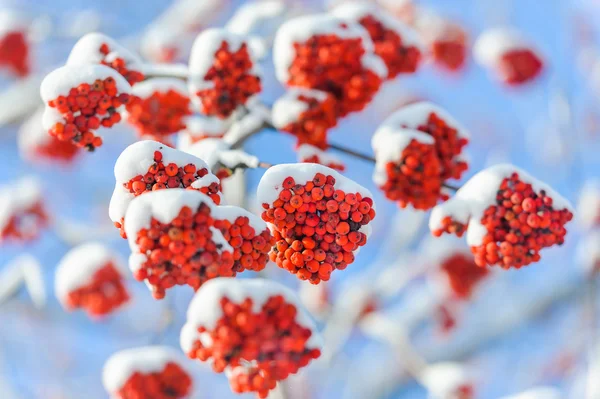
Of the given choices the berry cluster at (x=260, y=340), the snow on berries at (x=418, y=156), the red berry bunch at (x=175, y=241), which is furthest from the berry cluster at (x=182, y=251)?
the snow on berries at (x=418, y=156)

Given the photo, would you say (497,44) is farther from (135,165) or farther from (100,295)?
(135,165)

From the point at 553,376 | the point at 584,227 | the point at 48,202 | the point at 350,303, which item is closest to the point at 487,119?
the point at 584,227

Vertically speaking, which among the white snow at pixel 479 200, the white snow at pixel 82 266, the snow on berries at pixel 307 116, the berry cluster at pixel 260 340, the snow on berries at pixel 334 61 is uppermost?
the white snow at pixel 82 266

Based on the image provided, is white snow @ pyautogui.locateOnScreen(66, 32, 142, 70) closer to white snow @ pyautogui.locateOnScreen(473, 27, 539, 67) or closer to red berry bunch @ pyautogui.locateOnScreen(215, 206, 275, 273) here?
red berry bunch @ pyautogui.locateOnScreen(215, 206, 275, 273)

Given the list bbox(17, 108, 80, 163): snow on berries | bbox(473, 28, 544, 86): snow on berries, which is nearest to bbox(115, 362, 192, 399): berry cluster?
bbox(17, 108, 80, 163): snow on berries

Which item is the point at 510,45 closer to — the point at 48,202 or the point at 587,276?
the point at 587,276

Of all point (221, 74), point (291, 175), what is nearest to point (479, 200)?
point (291, 175)

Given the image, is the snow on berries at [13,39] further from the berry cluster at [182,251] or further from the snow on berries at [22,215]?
the berry cluster at [182,251]
